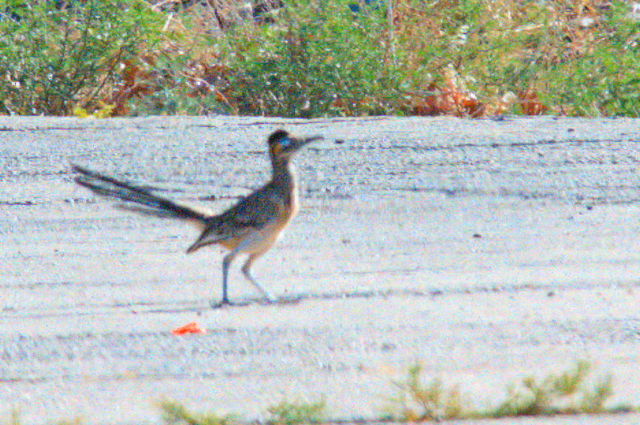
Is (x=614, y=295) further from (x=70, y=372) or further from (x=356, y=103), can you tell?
(x=356, y=103)

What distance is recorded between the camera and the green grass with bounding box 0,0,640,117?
11734mm

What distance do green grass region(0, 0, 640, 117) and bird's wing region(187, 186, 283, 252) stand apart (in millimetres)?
4486

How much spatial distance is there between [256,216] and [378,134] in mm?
3550

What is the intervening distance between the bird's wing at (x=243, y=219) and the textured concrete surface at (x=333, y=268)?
33cm

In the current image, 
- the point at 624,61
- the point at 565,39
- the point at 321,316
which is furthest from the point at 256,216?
the point at 565,39

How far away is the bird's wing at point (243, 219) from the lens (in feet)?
22.7

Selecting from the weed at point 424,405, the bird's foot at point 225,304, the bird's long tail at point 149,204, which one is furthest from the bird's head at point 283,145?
the weed at point 424,405

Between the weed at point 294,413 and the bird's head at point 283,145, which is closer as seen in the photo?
the weed at point 294,413

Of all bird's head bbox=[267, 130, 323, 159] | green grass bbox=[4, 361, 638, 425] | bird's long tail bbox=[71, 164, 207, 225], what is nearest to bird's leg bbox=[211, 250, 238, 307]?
bird's long tail bbox=[71, 164, 207, 225]

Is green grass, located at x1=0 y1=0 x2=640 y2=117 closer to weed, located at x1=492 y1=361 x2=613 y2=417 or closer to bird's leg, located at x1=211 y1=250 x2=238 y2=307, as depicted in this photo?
→ bird's leg, located at x1=211 y1=250 x2=238 y2=307

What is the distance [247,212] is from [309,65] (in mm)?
4921

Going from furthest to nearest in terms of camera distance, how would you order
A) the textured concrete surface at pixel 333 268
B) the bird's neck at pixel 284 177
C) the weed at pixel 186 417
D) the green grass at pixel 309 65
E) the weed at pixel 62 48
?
the weed at pixel 62 48
the green grass at pixel 309 65
the bird's neck at pixel 284 177
the textured concrete surface at pixel 333 268
the weed at pixel 186 417

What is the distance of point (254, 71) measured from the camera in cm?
1210

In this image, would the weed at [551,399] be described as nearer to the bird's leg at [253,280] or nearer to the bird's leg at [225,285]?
the bird's leg at [253,280]
